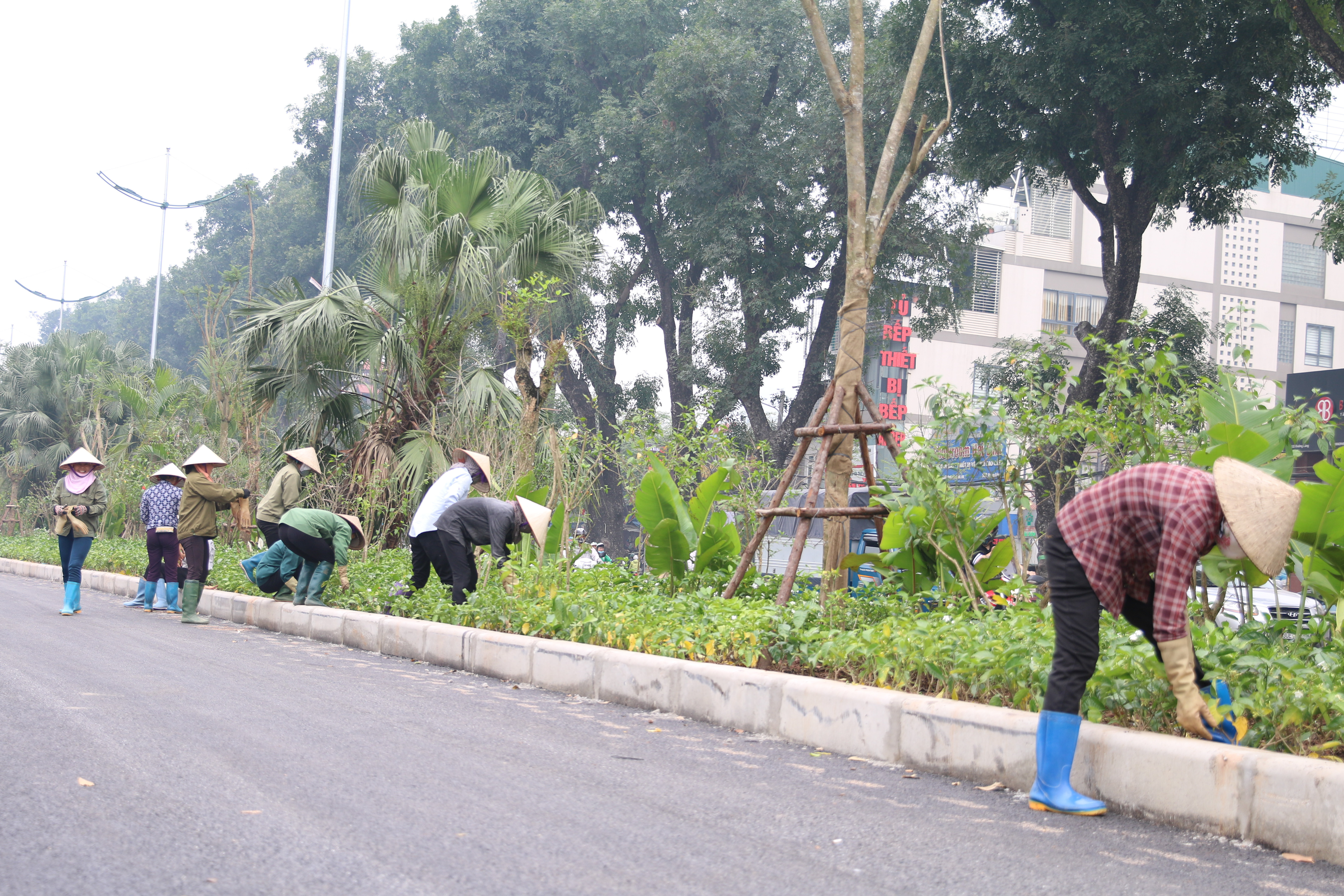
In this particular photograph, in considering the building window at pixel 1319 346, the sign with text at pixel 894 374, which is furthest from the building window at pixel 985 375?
the building window at pixel 1319 346

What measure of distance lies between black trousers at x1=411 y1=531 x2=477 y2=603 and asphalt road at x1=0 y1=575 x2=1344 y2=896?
318 centimetres

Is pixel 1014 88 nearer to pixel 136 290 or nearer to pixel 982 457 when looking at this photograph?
pixel 982 457

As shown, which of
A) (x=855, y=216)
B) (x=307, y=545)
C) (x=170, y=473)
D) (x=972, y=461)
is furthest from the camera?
(x=170, y=473)

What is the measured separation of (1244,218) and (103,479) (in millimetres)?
43201

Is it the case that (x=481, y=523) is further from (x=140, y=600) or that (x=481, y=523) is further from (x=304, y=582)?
(x=140, y=600)

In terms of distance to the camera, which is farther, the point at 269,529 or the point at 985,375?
the point at 985,375

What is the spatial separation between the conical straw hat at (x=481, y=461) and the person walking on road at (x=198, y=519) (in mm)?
3301

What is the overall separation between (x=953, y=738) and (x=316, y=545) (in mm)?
7717

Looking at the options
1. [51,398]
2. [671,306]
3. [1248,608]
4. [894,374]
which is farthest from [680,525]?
[894,374]

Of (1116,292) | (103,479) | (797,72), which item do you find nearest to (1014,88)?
(1116,292)

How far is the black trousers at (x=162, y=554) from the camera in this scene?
42.1 ft

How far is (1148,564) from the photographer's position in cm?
441

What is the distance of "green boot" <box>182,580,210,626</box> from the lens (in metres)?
11.6

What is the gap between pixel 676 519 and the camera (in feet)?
29.5
